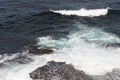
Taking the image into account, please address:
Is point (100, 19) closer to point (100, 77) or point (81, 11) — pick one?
point (81, 11)

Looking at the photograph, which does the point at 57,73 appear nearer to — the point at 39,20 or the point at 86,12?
the point at 39,20

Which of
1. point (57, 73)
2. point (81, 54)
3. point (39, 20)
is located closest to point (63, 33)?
point (39, 20)

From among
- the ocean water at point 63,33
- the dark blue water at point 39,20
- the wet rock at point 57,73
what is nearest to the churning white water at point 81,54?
the ocean water at point 63,33

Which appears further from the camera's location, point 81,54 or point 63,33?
A: point 63,33

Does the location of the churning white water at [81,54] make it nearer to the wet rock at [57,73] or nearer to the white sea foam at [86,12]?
the wet rock at [57,73]

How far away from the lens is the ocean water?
2492 centimetres

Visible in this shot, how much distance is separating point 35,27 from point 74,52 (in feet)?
26.0

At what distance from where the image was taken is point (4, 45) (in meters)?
28.8

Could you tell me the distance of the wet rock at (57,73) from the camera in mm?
21562

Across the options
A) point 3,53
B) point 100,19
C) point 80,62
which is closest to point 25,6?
point 100,19

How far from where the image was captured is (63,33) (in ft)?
104

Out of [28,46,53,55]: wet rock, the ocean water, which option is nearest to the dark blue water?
the ocean water

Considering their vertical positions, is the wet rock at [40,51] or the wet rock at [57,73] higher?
the wet rock at [40,51]

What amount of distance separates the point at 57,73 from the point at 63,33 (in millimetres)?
10429
